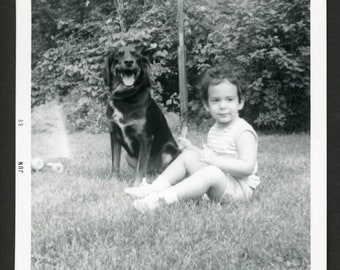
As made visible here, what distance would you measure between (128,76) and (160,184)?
0.90 ft

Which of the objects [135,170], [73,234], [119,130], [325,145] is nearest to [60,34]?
[119,130]

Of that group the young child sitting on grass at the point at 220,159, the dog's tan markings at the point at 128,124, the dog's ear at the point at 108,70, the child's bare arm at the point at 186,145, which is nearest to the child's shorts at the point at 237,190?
the young child sitting on grass at the point at 220,159

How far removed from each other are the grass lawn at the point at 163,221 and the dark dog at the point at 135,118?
3 cm

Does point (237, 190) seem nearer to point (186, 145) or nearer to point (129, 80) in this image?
point (186, 145)

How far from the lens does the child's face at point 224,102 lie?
3.70ft

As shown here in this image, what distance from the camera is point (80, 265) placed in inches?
41.6

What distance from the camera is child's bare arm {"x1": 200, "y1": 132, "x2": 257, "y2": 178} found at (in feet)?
3.71

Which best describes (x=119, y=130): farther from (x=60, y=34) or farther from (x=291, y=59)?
(x=291, y=59)

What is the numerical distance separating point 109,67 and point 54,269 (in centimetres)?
49

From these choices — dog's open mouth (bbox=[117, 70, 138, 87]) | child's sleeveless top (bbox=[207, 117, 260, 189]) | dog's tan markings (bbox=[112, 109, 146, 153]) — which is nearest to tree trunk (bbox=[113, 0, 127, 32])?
dog's open mouth (bbox=[117, 70, 138, 87])

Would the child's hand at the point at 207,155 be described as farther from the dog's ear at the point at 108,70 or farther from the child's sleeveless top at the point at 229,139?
the dog's ear at the point at 108,70

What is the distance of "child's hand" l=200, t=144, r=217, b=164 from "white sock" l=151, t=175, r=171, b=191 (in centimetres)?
11

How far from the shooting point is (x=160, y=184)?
115 centimetres

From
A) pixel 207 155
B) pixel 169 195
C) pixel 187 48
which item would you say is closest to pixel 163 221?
pixel 169 195
